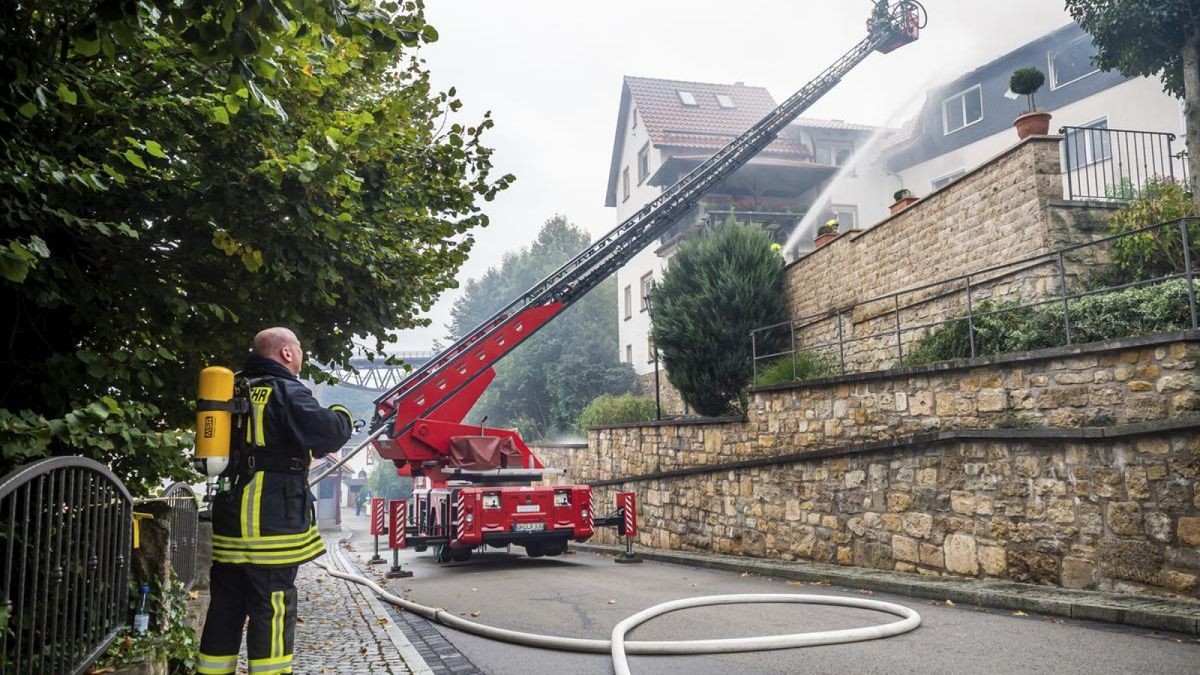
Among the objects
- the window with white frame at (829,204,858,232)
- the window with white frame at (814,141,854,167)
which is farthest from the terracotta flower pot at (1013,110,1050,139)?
the window with white frame at (814,141,854,167)

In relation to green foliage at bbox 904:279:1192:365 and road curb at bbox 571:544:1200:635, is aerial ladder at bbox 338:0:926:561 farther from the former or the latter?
green foliage at bbox 904:279:1192:365

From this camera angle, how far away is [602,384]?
123ft

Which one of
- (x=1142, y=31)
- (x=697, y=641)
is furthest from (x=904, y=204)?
(x=697, y=641)

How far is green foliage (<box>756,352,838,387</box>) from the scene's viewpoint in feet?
48.4

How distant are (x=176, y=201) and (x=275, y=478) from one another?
2.22 m

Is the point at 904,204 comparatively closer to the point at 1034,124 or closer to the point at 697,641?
the point at 1034,124

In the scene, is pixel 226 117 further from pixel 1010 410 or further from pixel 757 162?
pixel 757 162

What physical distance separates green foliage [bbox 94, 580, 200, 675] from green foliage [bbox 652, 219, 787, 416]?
12.5 meters

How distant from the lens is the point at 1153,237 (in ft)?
35.1

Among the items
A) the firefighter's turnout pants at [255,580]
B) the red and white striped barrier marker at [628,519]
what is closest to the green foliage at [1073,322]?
the red and white striped barrier marker at [628,519]

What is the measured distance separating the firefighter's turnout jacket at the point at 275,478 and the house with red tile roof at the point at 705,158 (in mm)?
21684

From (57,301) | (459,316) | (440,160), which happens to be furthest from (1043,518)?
(459,316)

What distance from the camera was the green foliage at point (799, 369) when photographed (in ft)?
48.4

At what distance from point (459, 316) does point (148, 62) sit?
6207cm
